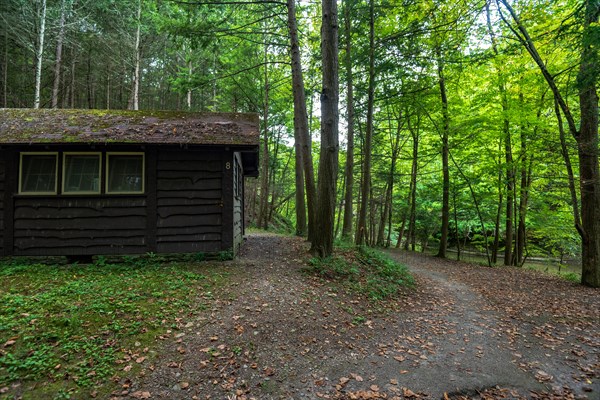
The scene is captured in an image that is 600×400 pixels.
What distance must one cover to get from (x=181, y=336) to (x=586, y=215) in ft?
40.3

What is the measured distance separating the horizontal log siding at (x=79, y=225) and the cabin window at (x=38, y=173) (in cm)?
27

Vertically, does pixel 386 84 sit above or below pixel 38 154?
above

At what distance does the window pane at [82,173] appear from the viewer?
8.22 metres

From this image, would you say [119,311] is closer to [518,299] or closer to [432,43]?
[518,299]

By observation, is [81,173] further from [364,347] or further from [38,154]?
[364,347]

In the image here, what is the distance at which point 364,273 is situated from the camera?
8.29m

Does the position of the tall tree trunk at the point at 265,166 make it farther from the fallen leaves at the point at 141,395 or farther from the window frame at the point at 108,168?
the fallen leaves at the point at 141,395

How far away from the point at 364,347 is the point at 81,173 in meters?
8.84

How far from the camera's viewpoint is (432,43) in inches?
429

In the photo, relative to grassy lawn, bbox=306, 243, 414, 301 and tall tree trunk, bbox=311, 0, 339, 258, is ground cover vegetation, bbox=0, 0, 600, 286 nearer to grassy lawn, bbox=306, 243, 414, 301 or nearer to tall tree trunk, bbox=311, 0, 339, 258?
tall tree trunk, bbox=311, 0, 339, 258

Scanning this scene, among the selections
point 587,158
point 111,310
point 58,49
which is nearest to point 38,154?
point 111,310

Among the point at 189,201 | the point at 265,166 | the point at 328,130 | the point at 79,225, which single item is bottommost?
the point at 79,225

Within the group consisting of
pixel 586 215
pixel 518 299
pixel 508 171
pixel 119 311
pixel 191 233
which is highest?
pixel 508 171

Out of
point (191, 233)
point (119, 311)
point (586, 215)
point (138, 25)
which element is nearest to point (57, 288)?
point (119, 311)
